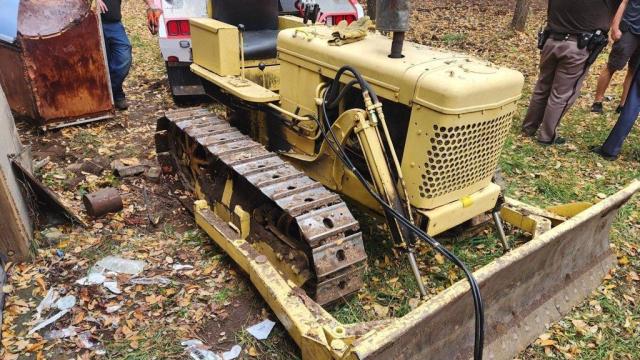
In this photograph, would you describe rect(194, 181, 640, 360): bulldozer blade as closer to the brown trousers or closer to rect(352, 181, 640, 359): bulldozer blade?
rect(352, 181, 640, 359): bulldozer blade

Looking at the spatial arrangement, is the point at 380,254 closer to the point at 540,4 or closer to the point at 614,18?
the point at 614,18

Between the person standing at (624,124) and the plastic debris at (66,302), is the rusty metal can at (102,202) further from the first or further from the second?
the person standing at (624,124)

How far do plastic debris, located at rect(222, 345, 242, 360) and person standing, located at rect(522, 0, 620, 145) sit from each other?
4.70 metres

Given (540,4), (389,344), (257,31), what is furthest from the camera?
(540,4)

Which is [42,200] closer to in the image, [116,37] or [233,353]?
[233,353]

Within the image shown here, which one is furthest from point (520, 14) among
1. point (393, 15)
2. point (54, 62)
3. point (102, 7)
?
point (54, 62)

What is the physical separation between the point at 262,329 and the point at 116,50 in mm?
4570

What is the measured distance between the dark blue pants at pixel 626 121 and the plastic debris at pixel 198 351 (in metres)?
5.07

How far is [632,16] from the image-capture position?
584 cm

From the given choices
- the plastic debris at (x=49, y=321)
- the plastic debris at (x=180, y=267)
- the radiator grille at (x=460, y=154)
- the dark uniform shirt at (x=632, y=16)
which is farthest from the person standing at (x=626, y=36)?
the plastic debris at (x=49, y=321)

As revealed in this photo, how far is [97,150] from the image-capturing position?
17.3 ft

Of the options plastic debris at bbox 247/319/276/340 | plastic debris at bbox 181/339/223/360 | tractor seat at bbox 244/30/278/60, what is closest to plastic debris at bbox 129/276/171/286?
plastic debris at bbox 181/339/223/360

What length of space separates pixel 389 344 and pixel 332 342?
0.36 meters

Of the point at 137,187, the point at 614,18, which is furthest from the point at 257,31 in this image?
the point at 614,18
